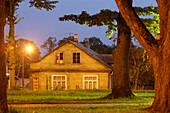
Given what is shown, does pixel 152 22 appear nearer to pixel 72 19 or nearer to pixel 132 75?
pixel 72 19

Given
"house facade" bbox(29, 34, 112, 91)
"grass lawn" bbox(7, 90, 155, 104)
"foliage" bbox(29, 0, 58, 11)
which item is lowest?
"grass lawn" bbox(7, 90, 155, 104)

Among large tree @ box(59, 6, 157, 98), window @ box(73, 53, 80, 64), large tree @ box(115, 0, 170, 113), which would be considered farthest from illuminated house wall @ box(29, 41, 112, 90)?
large tree @ box(115, 0, 170, 113)

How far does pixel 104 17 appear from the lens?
1969 centimetres

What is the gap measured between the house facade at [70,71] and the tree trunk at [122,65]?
26773 millimetres

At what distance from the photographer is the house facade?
46.0 metres

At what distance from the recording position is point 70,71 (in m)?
46.9

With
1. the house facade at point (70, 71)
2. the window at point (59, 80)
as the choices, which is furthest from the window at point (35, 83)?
the window at point (59, 80)

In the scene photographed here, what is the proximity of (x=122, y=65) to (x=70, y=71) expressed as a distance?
28.2 metres

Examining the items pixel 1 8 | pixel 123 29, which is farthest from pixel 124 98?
pixel 1 8

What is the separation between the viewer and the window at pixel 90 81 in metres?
45.8

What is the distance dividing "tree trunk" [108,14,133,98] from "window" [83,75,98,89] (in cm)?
2676

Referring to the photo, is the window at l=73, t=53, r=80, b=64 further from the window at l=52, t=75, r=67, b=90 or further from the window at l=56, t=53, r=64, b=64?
the window at l=52, t=75, r=67, b=90

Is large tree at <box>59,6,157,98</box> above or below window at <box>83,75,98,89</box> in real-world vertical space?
above

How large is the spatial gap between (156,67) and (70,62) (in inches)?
1485
